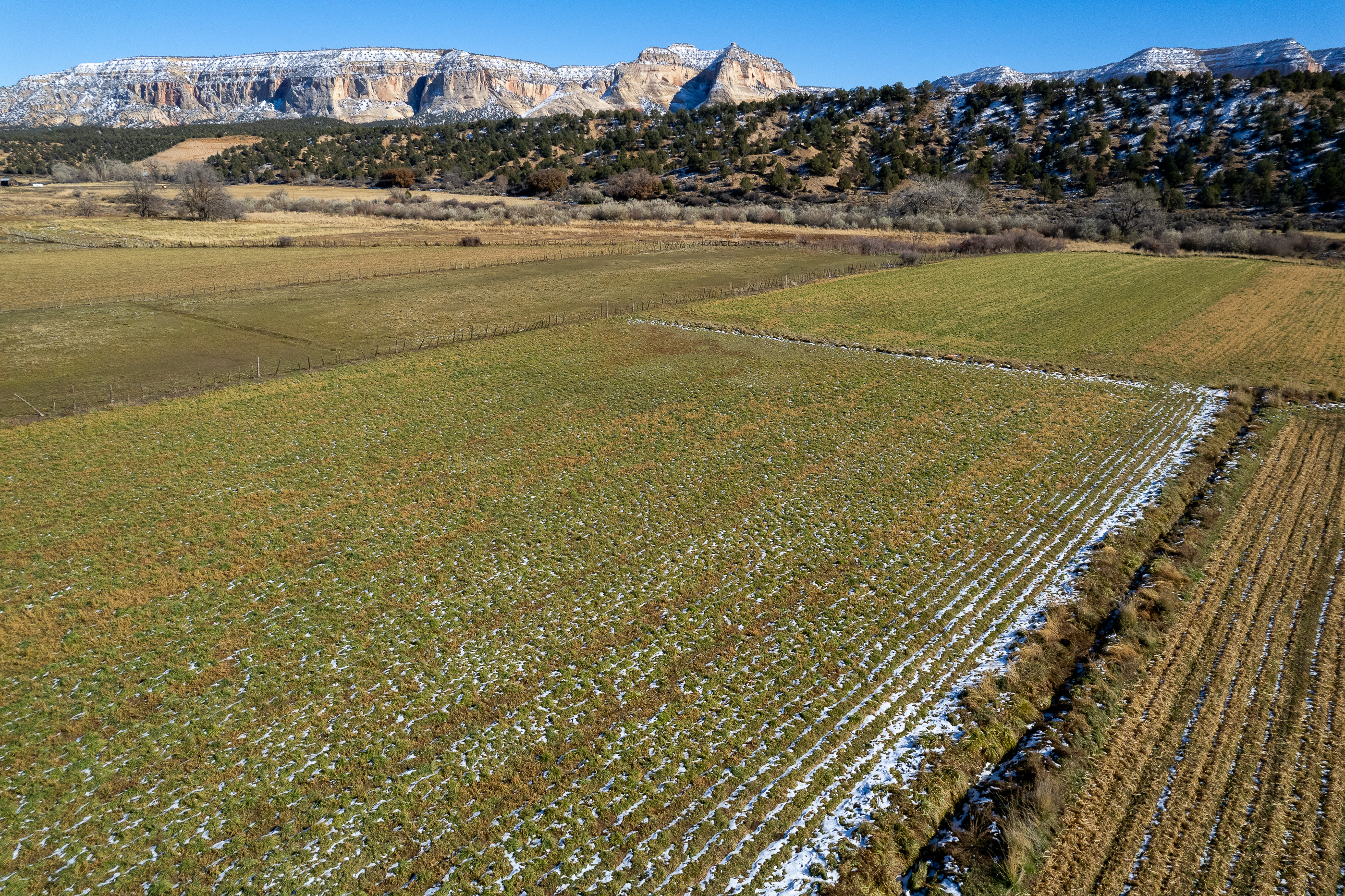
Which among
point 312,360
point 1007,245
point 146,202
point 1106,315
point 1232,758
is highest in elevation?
point 146,202

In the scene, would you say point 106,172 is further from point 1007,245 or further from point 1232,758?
point 1232,758

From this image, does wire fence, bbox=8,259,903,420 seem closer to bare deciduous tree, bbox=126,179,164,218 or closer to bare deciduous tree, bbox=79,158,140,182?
bare deciduous tree, bbox=126,179,164,218

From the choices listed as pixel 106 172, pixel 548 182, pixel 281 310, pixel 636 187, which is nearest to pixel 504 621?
pixel 281 310

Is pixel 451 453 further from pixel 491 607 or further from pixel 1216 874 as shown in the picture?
pixel 1216 874

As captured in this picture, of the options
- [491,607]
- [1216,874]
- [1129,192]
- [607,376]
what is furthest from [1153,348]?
[1129,192]

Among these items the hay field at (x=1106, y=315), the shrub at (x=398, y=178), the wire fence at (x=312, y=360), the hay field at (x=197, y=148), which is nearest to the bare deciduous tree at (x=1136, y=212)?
the hay field at (x=1106, y=315)

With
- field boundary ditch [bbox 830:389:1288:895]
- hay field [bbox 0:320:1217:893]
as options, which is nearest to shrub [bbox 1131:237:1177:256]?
hay field [bbox 0:320:1217:893]

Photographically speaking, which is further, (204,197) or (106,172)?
(106,172)
